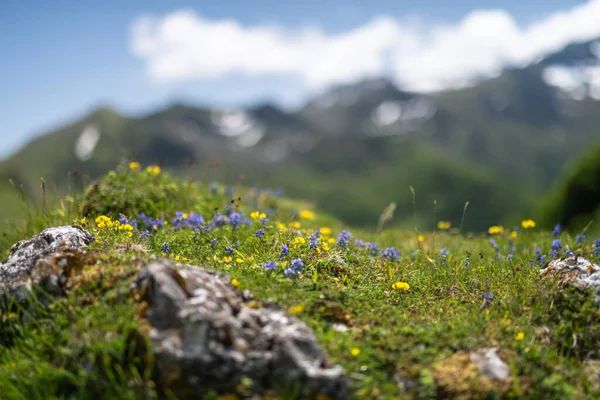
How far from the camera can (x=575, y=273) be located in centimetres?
568

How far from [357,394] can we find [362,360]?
397mm

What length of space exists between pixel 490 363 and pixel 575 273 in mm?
2000

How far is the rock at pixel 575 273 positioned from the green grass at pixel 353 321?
0.19 m

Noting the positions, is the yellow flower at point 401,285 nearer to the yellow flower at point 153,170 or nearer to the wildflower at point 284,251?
the wildflower at point 284,251

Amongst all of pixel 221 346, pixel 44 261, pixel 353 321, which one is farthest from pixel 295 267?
pixel 44 261

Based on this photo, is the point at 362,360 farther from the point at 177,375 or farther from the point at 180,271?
the point at 180,271

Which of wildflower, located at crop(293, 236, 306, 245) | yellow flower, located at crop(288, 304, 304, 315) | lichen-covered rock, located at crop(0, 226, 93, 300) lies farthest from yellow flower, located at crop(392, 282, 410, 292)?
lichen-covered rock, located at crop(0, 226, 93, 300)

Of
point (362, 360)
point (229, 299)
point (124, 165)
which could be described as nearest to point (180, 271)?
point (229, 299)

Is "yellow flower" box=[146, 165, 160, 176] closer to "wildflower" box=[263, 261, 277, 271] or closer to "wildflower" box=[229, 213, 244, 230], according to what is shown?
"wildflower" box=[229, 213, 244, 230]

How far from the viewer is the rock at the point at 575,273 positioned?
5.41m

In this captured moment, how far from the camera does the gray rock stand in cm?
448

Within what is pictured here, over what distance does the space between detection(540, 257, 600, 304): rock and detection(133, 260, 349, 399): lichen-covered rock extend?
3.20 meters

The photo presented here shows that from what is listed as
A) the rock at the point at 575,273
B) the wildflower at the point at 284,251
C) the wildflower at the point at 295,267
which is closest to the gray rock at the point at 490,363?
the rock at the point at 575,273

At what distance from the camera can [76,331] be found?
14.9ft
